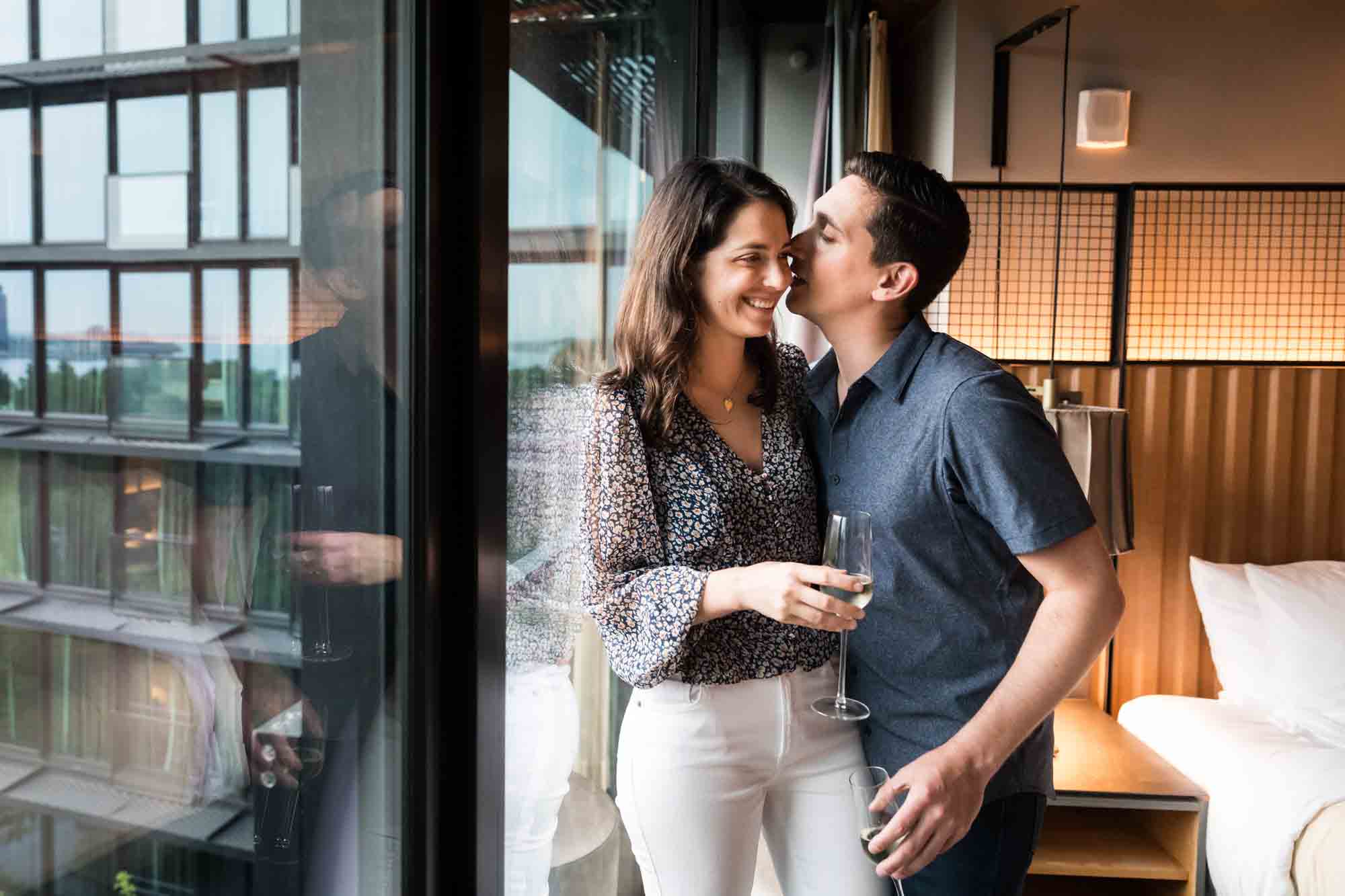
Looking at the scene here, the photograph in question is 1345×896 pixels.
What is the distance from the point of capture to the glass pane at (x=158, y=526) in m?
0.56

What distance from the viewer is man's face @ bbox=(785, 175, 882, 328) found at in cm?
148

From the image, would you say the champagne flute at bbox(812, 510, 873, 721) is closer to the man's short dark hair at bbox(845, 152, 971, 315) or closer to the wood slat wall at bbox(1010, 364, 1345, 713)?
the man's short dark hair at bbox(845, 152, 971, 315)

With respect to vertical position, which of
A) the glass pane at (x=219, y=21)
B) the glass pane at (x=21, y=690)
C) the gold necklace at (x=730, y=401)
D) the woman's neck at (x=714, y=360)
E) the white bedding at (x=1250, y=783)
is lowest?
the white bedding at (x=1250, y=783)

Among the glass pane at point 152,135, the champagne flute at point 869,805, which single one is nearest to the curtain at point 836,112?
the champagne flute at point 869,805

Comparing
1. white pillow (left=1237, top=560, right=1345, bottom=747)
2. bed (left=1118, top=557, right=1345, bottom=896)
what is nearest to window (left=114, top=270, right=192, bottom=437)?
bed (left=1118, top=557, right=1345, bottom=896)

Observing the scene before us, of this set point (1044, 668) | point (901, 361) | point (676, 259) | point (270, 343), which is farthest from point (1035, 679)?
point (270, 343)

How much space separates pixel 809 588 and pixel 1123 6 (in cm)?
273

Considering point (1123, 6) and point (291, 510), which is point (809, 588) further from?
point (1123, 6)

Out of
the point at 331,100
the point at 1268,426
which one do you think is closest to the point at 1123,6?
the point at 1268,426

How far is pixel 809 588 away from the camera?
3.80 feet

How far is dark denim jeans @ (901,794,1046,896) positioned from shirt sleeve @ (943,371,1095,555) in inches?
14.7

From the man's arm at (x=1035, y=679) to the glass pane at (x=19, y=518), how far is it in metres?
0.91

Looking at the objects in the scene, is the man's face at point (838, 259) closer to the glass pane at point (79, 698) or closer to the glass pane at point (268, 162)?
the glass pane at point (268, 162)

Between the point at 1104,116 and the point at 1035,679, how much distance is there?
2389 millimetres
